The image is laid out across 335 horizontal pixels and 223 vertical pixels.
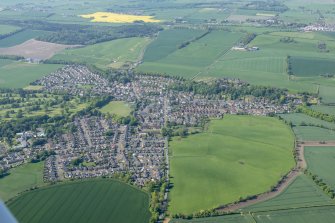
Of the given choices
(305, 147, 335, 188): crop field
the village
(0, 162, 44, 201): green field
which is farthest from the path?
(0, 162, 44, 201): green field

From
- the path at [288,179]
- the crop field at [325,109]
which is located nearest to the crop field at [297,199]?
the path at [288,179]

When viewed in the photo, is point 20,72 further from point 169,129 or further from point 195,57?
point 169,129

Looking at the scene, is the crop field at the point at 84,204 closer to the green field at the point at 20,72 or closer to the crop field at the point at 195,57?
the green field at the point at 20,72

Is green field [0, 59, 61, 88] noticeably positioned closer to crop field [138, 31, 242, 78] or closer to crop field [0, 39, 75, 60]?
crop field [0, 39, 75, 60]

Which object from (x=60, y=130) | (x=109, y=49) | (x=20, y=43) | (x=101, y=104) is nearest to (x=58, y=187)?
(x=60, y=130)

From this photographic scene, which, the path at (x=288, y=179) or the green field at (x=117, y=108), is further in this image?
the green field at (x=117, y=108)

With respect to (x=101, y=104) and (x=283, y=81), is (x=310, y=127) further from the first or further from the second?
(x=101, y=104)
